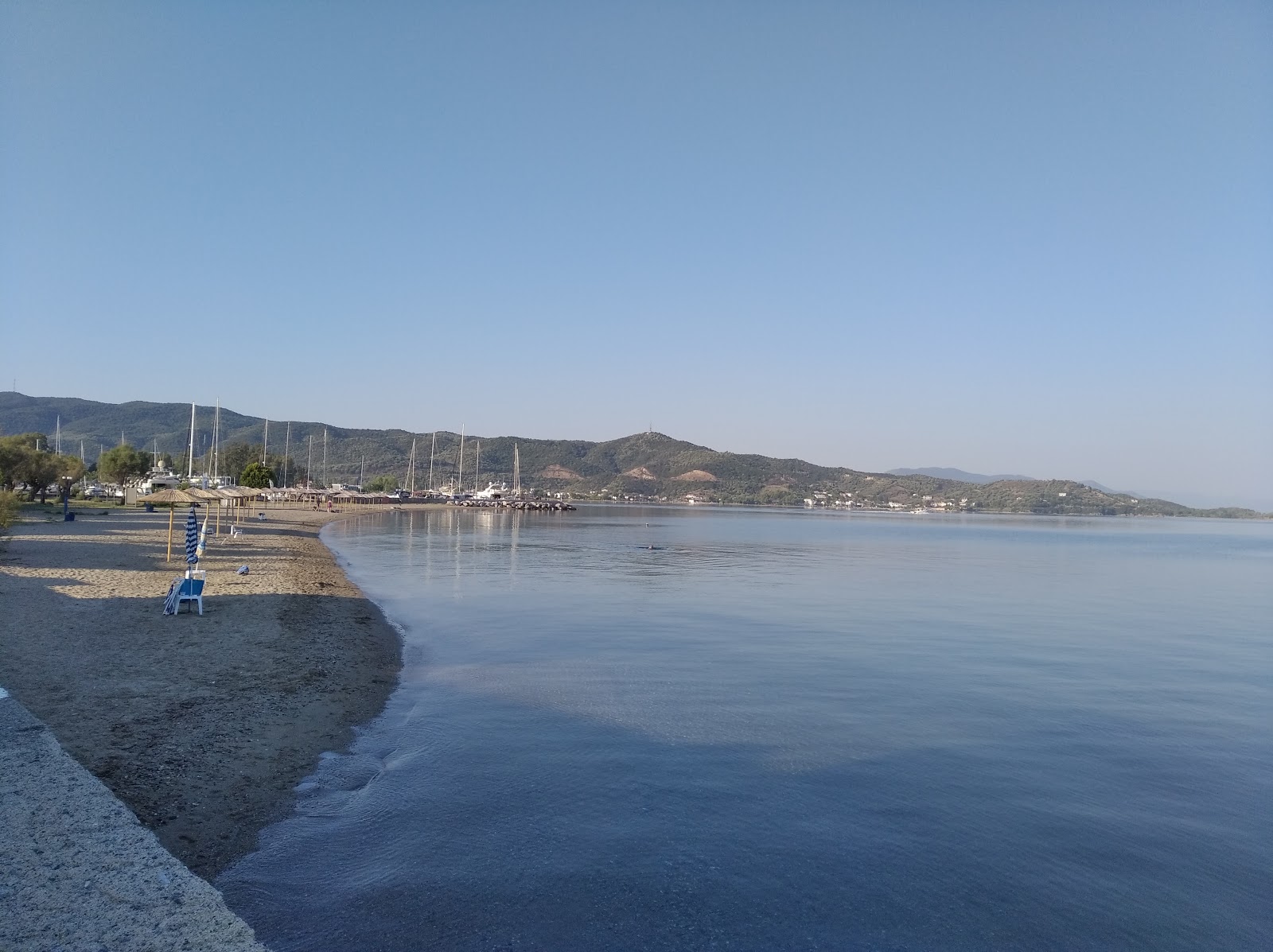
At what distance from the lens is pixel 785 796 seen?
8.13 metres

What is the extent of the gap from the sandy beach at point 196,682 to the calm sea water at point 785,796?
0.52m

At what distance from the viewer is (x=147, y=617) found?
1412cm

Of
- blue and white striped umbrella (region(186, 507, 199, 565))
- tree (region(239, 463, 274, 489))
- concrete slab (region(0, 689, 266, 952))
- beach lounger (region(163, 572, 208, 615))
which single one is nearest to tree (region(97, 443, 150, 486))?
tree (region(239, 463, 274, 489))

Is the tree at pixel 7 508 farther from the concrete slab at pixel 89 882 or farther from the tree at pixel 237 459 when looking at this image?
the tree at pixel 237 459

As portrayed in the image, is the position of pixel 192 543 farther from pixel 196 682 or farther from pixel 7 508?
pixel 7 508

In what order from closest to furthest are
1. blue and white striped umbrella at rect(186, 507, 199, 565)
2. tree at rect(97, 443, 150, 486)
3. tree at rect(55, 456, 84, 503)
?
blue and white striped umbrella at rect(186, 507, 199, 565), tree at rect(55, 456, 84, 503), tree at rect(97, 443, 150, 486)

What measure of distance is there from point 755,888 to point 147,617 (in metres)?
12.2

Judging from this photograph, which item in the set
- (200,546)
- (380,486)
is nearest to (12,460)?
(200,546)

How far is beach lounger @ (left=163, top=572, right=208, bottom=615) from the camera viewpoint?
14.6 m

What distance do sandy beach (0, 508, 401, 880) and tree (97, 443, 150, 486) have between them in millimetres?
61768

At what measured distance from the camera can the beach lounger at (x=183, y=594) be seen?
14.6 m

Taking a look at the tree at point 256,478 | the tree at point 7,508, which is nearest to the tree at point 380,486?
the tree at point 256,478

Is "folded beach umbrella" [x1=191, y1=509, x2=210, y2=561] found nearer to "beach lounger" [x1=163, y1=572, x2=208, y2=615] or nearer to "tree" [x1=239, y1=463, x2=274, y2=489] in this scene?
"beach lounger" [x1=163, y1=572, x2=208, y2=615]

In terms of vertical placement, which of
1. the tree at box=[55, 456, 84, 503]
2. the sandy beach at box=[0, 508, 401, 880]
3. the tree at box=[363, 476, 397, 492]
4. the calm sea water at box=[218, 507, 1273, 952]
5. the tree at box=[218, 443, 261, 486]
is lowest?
the calm sea water at box=[218, 507, 1273, 952]
